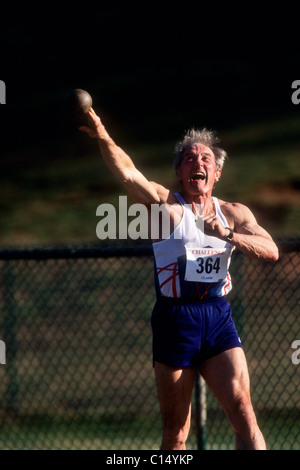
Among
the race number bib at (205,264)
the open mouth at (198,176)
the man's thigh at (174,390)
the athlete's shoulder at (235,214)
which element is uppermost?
the open mouth at (198,176)

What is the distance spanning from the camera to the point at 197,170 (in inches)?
183

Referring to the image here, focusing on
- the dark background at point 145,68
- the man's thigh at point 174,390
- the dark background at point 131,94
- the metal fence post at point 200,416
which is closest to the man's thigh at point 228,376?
the man's thigh at point 174,390

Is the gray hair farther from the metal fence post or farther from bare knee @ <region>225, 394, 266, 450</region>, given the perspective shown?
the metal fence post

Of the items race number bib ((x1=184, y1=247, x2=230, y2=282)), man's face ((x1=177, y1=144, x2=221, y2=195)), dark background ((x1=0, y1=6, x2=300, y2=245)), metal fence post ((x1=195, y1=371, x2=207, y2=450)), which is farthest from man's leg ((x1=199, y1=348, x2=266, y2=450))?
dark background ((x1=0, y1=6, x2=300, y2=245))

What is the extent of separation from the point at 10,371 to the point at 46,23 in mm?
20829

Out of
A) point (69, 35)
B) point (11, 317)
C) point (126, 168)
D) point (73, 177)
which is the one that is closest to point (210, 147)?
point (126, 168)

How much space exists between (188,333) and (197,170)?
0.99m

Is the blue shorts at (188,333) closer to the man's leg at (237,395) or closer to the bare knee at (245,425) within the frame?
the man's leg at (237,395)

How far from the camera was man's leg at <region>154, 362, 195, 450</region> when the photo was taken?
4.51 meters

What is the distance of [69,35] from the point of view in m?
25.2

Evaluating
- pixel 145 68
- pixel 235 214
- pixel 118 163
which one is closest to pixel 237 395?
pixel 235 214

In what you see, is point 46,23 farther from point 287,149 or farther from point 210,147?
point 210,147

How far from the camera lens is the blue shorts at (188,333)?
450 centimetres

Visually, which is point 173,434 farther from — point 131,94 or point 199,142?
point 131,94
